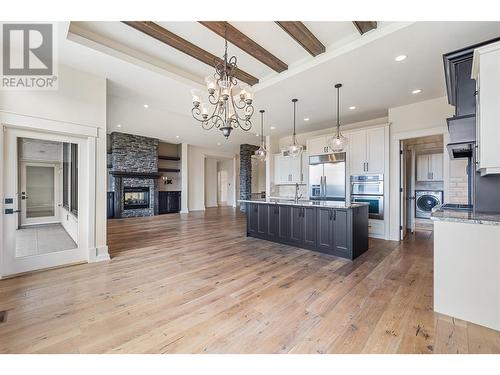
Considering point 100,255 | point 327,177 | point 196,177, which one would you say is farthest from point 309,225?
point 196,177

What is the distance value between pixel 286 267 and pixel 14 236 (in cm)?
371

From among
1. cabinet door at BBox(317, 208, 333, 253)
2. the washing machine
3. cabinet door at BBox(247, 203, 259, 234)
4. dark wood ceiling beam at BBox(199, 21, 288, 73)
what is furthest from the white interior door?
the washing machine

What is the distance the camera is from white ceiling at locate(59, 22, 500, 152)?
2.64 m

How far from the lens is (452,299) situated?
2.04 metres

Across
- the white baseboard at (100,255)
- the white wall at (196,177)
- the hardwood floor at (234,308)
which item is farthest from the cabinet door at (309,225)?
the white wall at (196,177)

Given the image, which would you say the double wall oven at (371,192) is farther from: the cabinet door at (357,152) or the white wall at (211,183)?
the white wall at (211,183)

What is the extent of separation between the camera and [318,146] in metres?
6.09

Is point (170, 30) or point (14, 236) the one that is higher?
point (170, 30)

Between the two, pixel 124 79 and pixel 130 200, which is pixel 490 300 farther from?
pixel 130 200

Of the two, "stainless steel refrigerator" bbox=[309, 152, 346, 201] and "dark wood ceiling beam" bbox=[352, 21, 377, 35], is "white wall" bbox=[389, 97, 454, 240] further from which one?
"dark wood ceiling beam" bbox=[352, 21, 377, 35]

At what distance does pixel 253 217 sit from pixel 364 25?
388 cm

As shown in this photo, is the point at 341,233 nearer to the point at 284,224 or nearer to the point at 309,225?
the point at 309,225

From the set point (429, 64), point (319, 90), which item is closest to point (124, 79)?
point (319, 90)
